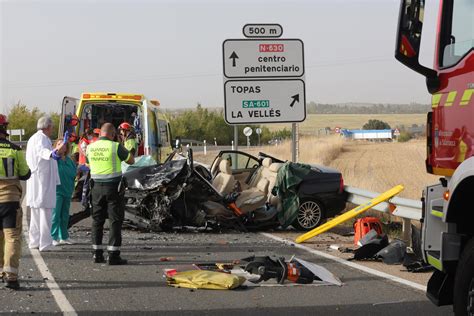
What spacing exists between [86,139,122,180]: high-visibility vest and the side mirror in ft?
16.3

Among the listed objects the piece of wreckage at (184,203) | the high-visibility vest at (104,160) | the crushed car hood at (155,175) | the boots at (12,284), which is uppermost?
the high-visibility vest at (104,160)

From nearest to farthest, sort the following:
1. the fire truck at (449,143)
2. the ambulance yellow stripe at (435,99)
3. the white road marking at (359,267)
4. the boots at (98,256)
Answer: the fire truck at (449,143)
the ambulance yellow stripe at (435,99)
the white road marking at (359,267)
the boots at (98,256)

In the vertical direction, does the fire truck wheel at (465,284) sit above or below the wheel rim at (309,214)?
above

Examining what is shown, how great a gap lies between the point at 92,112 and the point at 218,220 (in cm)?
731

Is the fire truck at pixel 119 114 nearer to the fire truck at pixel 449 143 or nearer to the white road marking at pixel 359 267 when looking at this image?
the white road marking at pixel 359 267

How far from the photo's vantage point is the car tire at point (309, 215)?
12047 millimetres

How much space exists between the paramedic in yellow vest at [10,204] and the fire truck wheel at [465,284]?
179 inches

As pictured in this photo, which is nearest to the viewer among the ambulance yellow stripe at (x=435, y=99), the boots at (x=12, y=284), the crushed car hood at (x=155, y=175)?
the ambulance yellow stripe at (x=435, y=99)

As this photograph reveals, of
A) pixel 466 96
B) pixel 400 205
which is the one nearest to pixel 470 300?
pixel 466 96

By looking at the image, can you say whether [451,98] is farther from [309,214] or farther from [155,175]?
[155,175]

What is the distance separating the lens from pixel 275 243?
10.7 metres

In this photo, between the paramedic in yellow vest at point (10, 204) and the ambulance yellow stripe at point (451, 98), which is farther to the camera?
the paramedic in yellow vest at point (10, 204)

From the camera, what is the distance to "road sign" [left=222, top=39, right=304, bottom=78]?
14.9 meters

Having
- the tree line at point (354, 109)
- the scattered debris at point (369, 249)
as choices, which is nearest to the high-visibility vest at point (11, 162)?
the scattered debris at point (369, 249)
